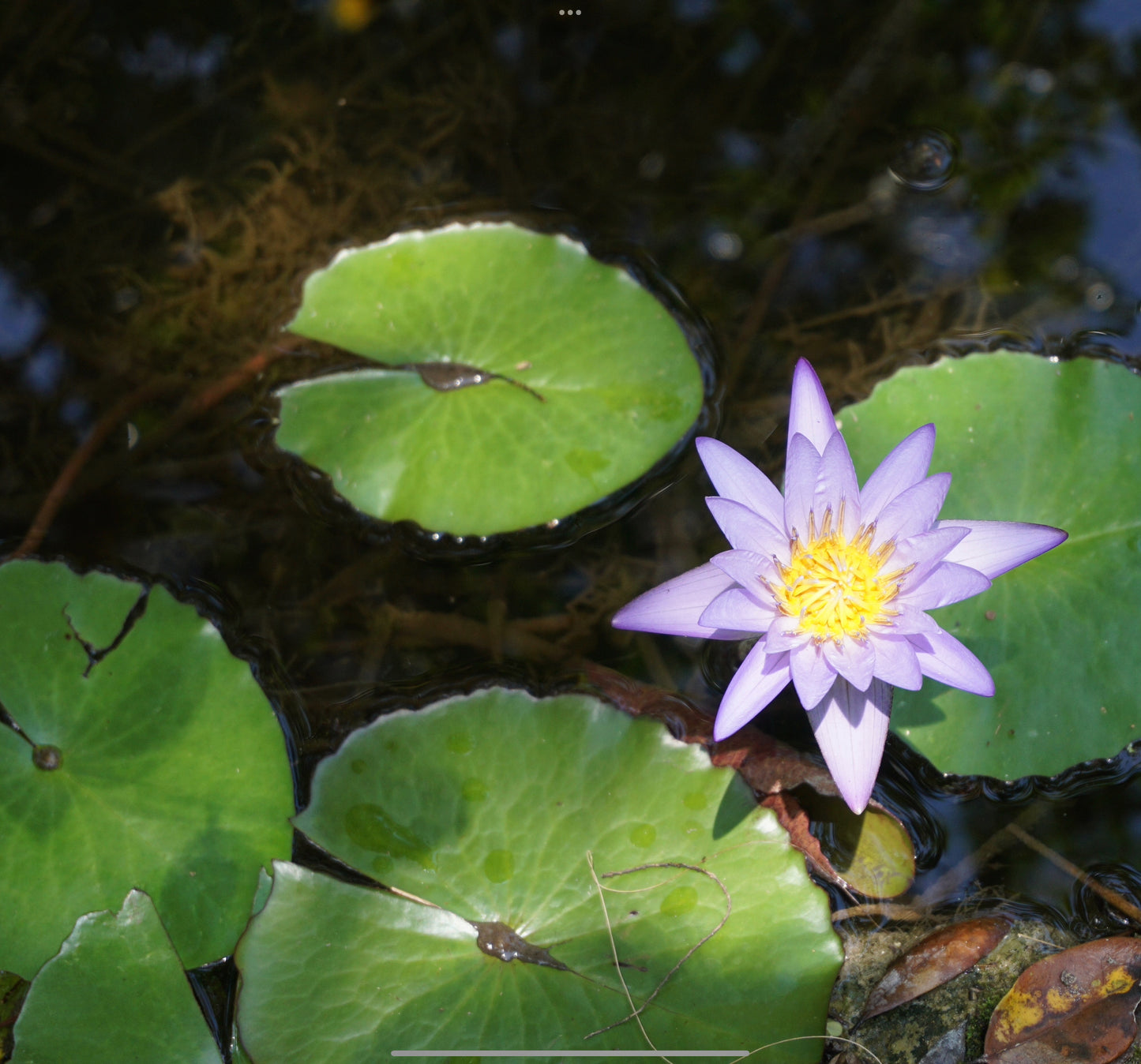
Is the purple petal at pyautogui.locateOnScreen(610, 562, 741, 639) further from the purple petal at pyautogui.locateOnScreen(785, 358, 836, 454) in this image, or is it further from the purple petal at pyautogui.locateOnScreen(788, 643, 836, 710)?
the purple petal at pyautogui.locateOnScreen(785, 358, 836, 454)

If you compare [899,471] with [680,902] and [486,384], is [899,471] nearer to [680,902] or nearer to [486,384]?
[680,902]

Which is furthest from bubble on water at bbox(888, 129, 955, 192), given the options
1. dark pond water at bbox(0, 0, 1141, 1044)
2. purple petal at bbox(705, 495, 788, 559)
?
purple petal at bbox(705, 495, 788, 559)

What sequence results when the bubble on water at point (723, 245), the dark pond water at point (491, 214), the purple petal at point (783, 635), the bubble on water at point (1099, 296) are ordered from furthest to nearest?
the bubble on water at point (723, 245)
the bubble on water at point (1099, 296)
the dark pond water at point (491, 214)
the purple petal at point (783, 635)

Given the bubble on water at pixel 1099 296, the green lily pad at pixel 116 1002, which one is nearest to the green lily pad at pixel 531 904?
the green lily pad at pixel 116 1002

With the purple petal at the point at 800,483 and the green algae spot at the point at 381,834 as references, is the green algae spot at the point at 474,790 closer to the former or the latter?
the green algae spot at the point at 381,834

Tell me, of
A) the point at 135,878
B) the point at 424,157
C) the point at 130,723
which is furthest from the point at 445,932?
the point at 424,157

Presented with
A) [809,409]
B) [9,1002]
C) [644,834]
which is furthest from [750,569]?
[9,1002]

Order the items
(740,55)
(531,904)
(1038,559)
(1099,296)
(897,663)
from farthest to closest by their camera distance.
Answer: (740,55)
(1099,296)
(1038,559)
(531,904)
(897,663)
